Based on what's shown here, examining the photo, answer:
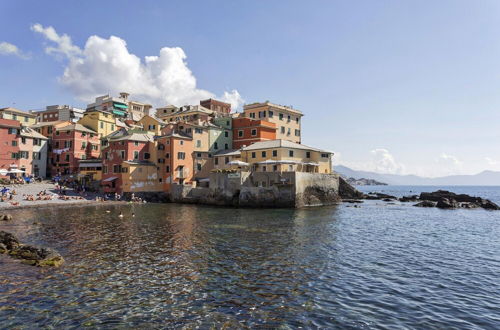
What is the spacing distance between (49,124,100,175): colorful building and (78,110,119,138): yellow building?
3289mm

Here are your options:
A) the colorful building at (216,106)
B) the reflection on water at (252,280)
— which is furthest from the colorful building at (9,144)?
the colorful building at (216,106)

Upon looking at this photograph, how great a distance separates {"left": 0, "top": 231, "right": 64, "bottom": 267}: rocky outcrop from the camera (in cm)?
1980

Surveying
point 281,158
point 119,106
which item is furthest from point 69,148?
point 281,158

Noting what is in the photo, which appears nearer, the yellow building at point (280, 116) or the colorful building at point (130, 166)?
the colorful building at point (130, 166)

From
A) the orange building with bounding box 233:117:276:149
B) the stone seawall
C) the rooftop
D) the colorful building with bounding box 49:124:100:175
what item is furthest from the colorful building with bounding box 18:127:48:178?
the rooftop

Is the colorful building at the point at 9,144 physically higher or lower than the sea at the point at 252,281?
higher

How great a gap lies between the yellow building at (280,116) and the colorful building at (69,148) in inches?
1694

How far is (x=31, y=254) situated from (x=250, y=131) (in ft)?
194

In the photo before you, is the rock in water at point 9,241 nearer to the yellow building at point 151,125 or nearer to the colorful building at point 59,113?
the yellow building at point 151,125

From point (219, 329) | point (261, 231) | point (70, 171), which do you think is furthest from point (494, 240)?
point (70, 171)

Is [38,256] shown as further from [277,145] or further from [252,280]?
[277,145]

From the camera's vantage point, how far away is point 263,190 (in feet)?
186

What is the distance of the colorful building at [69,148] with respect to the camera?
76.4 meters

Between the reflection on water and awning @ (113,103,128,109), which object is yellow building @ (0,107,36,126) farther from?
the reflection on water
